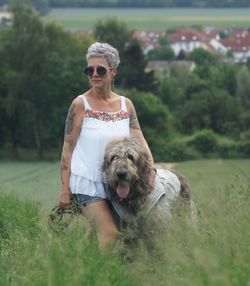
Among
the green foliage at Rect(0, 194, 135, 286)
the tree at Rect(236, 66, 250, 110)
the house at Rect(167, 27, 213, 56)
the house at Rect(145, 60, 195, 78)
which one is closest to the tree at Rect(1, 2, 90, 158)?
the tree at Rect(236, 66, 250, 110)

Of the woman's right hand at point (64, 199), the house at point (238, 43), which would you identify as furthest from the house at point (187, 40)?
the woman's right hand at point (64, 199)

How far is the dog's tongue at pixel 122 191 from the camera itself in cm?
648

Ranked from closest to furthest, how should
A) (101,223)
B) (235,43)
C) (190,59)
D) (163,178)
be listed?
(101,223) → (163,178) → (190,59) → (235,43)

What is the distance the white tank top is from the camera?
671 cm

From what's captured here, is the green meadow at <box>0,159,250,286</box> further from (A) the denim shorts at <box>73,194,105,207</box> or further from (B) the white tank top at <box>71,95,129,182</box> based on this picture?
(B) the white tank top at <box>71,95,129,182</box>

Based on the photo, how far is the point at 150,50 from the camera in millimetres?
148000

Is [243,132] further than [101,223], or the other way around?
[243,132]

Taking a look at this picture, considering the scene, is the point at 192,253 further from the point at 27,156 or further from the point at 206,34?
the point at 206,34

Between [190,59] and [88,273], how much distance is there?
391 feet

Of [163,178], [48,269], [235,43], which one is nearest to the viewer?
[48,269]

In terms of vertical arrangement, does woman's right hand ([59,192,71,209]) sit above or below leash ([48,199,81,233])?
above

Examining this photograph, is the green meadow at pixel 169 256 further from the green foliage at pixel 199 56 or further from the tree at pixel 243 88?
the green foliage at pixel 199 56

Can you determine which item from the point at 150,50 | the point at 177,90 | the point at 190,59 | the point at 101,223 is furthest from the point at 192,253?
the point at 150,50

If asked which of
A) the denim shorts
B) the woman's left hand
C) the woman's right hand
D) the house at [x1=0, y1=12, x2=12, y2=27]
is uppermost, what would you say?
the woman's left hand
